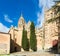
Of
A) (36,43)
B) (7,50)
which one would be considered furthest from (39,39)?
(7,50)

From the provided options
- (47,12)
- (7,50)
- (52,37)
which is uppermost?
(47,12)

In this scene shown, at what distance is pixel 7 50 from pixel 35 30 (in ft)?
34.7

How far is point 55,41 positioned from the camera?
44562 millimetres

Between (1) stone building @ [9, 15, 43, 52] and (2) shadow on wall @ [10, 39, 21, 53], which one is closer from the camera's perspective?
(1) stone building @ [9, 15, 43, 52]

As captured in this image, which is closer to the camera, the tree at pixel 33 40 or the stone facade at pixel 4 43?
the stone facade at pixel 4 43

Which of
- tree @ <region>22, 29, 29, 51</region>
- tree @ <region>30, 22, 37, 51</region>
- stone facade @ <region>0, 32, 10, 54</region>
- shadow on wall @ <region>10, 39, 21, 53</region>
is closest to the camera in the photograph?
stone facade @ <region>0, 32, 10, 54</region>

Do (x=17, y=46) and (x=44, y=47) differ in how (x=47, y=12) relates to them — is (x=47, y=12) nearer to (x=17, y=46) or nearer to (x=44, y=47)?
(x=44, y=47)

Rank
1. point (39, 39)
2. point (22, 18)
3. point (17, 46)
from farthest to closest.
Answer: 1. point (22, 18)
2. point (17, 46)
3. point (39, 39)

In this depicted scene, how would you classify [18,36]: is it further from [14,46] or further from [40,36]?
[40,36]

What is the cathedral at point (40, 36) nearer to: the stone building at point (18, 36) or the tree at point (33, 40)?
the stone building at point (18, 36)

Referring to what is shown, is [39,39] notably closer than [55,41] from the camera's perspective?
No

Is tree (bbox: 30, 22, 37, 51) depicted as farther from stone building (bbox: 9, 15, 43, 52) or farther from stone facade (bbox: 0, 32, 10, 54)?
stone facade (bbox: 0, 32, 10, 54)

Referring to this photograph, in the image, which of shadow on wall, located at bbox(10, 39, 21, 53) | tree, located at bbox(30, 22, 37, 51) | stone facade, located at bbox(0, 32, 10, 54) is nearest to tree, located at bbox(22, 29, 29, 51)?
tree, located at bbox(30, 22, 37, 51)

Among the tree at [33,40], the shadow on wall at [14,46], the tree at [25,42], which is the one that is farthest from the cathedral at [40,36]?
the tree at [33,40]
